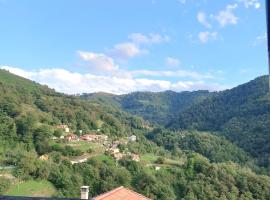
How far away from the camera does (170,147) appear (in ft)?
355

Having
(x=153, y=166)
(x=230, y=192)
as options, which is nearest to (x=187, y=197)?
(x=230, y=192)

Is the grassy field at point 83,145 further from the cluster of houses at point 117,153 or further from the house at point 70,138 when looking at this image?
the cluster of houses at point 117,153

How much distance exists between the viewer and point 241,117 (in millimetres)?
124750

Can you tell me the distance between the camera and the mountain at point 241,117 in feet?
324

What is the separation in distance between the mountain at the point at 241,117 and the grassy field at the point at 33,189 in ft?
146

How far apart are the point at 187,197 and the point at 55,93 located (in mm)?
61870

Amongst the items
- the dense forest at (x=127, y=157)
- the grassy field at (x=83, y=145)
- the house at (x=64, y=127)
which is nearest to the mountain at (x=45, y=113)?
the dense forest at (x=127, y=157)

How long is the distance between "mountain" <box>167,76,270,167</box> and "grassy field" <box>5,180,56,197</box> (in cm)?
4446

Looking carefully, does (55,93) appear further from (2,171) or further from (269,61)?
(269,61)

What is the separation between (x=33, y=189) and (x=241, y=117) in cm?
8006

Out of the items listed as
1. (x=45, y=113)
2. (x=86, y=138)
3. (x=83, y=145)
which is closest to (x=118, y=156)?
(x=83, y=145)

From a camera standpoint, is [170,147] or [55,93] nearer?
[170,147]

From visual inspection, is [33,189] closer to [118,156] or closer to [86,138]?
[118,156]

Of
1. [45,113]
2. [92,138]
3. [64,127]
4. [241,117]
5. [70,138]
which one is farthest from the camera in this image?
[241,117]
